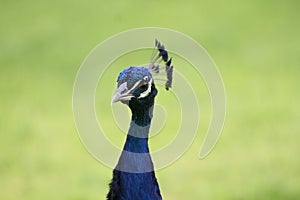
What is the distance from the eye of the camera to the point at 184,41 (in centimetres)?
614

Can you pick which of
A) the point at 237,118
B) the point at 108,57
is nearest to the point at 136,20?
the point at 108,57

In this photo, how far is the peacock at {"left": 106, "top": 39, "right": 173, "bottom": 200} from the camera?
2.43 m

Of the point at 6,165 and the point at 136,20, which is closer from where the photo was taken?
the point at 6,165

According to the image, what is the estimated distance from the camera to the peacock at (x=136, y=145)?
243 cm

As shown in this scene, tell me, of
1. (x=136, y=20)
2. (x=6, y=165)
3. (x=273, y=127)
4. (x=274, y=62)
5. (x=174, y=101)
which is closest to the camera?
(x=6, y=165)

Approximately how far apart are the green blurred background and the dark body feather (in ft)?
5.35

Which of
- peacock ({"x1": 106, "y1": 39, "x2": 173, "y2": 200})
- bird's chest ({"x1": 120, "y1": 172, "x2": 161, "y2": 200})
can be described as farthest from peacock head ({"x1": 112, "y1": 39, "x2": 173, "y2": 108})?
bird's chest ({"x1": 120, "y1": 172, "x2": 161, "y2": 200})

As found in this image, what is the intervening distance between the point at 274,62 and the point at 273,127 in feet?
3.54

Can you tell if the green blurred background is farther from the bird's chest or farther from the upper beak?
the upper beak

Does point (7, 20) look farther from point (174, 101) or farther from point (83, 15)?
point (174, 101)

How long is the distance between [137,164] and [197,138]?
2321 mm

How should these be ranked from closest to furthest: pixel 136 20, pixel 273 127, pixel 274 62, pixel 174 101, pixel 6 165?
1. pixel 6 165
2. pixel 273 127
3. pixel 174 101
4. pixel 274 62
5. pixel 136 20

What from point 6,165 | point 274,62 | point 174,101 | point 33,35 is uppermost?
point 33,35

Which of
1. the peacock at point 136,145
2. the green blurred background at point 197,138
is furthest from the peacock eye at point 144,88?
the green blurred background at point 197,138
